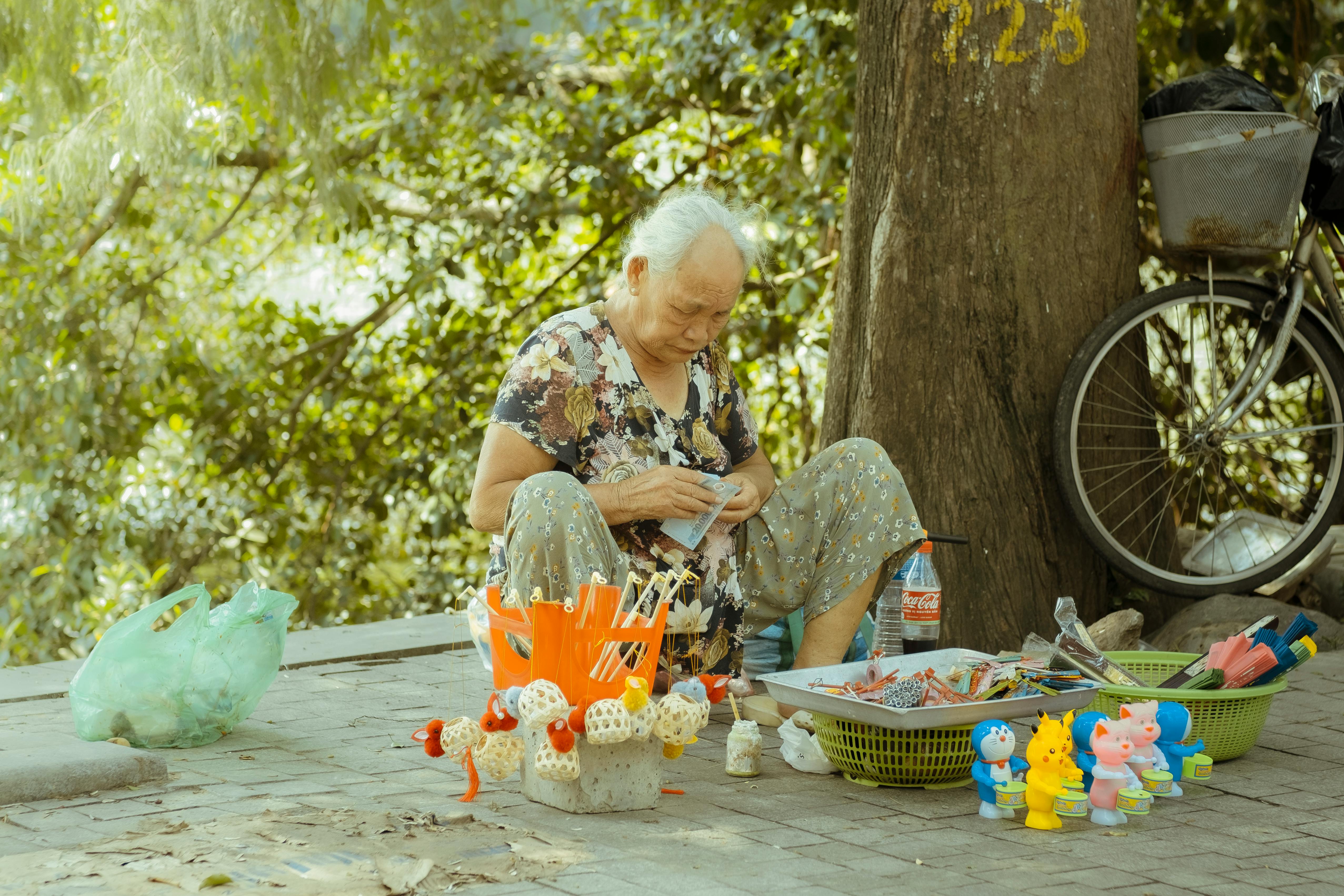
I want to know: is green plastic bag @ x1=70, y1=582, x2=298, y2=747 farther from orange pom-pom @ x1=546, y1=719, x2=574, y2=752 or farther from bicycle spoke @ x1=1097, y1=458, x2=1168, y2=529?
bicycle spoke @ x1=1097, y1=458, x2=1168, y2=529

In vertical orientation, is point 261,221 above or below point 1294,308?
above

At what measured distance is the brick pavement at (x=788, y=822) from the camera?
196 cm

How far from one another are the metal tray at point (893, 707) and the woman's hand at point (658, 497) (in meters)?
0.40

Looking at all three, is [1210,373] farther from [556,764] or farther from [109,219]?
[109,219]

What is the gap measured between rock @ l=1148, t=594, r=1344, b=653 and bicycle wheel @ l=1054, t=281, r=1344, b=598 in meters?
0.05

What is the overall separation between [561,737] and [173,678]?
38.5 inches

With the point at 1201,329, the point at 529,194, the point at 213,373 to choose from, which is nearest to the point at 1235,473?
the point at 1201,329

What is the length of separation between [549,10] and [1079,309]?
3498mm

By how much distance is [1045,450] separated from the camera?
12.2ft

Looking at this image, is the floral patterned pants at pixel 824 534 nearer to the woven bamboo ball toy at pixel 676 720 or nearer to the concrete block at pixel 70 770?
the woven bamboo ball toy at pixel 676 720

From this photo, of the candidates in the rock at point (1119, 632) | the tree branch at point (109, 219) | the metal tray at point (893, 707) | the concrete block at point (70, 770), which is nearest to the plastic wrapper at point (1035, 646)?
the rock at point (1119, 632)

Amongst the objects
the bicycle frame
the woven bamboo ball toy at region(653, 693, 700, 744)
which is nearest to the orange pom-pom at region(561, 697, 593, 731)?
the woven bamboo ball toy at region(653, 693, 700, 744)

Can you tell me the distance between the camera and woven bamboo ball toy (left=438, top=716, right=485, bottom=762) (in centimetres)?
231

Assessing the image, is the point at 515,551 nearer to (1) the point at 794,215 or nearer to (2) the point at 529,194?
(1) the point at 794,215
